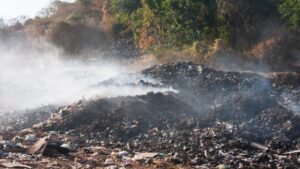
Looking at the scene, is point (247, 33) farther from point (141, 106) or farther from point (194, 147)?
point (194, 147)

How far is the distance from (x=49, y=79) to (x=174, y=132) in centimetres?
1426

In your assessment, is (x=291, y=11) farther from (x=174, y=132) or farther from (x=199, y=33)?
(x=174, y=132)

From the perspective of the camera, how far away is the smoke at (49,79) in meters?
15.8

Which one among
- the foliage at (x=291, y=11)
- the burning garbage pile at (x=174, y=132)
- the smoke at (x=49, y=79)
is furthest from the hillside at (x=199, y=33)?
the burning garbage pile at (x=174, y=132)

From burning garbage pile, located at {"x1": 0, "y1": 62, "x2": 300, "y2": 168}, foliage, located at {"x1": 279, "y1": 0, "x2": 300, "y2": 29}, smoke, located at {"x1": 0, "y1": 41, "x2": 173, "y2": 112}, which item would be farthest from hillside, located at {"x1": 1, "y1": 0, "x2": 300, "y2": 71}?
burning garbage pile, located at {"x1": 0, "y1": 62, "x2": 300, "y2": 168}

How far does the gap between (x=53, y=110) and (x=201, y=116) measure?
15.3ft

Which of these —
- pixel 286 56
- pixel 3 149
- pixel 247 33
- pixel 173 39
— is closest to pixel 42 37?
pixel 173 39

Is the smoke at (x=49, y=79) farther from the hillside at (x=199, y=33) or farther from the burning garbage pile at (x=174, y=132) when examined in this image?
the burning garbage pile at (x=174, y=132)

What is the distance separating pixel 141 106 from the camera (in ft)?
39.5

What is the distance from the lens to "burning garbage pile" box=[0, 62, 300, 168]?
8.69 meters

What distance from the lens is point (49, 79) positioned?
929 inches

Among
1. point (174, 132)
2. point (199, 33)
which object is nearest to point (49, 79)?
point (199, 33)

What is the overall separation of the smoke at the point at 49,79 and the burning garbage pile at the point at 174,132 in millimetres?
2092

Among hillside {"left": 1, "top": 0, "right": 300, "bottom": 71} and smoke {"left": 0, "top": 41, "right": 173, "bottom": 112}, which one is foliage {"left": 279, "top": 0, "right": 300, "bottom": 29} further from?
smoke {"left": 0, "top": 41, "right": 173, "bottom": 112}
